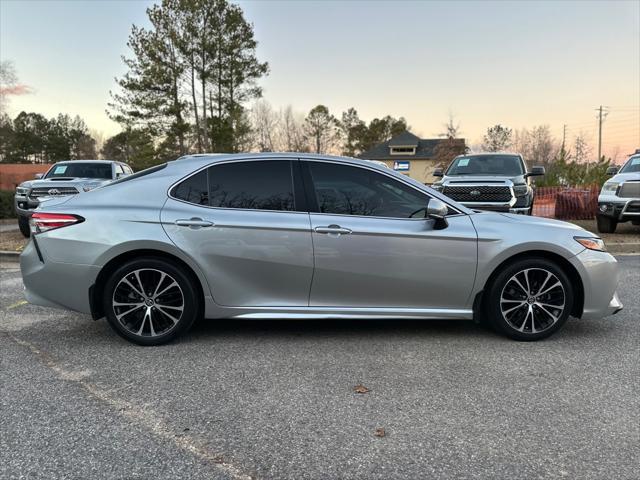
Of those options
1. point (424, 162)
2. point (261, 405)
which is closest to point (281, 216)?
point (261, 405)

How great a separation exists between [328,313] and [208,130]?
28314 mm

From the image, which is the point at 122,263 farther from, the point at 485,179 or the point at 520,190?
the point at 520,190

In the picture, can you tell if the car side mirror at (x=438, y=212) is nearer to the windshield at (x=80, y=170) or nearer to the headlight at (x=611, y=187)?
the headlight at (x=611, y=187)

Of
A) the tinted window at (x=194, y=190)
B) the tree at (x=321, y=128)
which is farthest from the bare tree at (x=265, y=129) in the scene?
the tinted window at (x=194, y=190)

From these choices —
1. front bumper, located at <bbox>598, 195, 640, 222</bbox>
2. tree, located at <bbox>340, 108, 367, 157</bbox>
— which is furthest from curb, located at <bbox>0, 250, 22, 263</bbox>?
tree, located at <bbox>340, 108, 367, 157</bbox>

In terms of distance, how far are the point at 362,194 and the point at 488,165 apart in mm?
7495

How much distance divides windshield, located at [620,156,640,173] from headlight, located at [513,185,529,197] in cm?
323

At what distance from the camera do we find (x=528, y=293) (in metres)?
4.15

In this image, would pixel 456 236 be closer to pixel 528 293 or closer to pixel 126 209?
pixel 528 293

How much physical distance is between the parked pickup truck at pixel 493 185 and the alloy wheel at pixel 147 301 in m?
6.69

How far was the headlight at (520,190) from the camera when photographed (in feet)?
31.4

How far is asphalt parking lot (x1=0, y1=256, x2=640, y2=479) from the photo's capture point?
7.99ft

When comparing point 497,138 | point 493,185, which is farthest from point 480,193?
point 497,138

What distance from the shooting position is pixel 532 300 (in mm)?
4168
